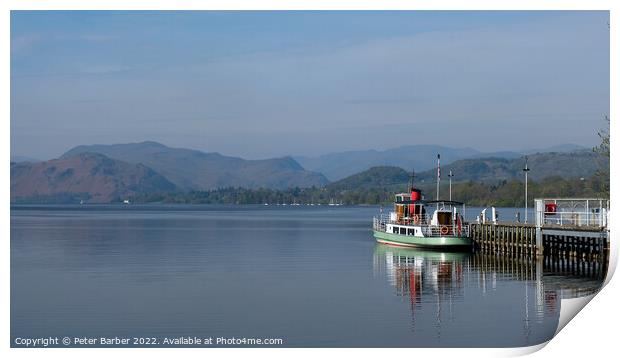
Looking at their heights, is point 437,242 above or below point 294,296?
above

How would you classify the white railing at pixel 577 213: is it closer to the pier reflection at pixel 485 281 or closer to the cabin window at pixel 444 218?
the pier reflection at pixel 485 281

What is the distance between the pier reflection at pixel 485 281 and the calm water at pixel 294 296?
0.06 m

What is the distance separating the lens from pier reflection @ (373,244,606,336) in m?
30.3

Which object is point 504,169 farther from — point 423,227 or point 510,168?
point 423,227

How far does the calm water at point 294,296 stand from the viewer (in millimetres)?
25844

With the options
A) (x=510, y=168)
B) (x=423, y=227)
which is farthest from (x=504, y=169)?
(x=423, y=227)

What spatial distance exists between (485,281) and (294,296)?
8.61 meters

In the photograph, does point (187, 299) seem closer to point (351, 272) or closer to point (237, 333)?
point (237, 333)

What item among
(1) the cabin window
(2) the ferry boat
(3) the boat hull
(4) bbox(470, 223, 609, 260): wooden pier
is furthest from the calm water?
(1) the cabin window

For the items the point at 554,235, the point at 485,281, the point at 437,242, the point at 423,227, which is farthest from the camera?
the point at 423,227

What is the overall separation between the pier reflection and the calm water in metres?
0.06

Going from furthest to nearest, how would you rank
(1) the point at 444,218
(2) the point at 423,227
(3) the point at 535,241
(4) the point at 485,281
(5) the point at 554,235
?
(2) the point at 423,227
(1) the point at 444,218
(5) the point at 554,235
(3) the point at 535,241
(4) the point at 485,281

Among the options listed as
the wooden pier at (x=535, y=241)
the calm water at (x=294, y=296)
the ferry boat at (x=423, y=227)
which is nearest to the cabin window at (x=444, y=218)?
the ferry boat at (x=423, y=227)

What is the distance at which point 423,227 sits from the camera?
53.9 metres
